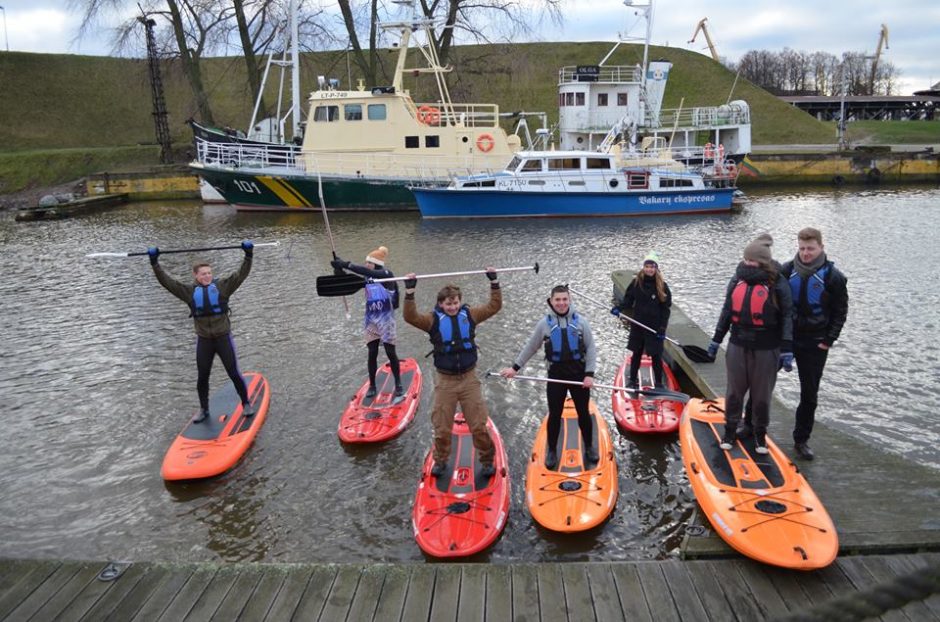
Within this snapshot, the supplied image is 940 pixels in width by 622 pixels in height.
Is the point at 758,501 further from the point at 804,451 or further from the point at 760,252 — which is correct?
the point at 760,252

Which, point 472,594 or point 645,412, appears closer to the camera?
point 472,594

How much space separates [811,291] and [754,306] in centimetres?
63

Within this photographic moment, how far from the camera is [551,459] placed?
6.30m

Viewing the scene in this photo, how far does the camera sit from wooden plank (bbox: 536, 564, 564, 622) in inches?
164

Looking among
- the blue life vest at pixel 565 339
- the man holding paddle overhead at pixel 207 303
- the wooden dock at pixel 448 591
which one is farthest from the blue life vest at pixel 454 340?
the man holding paddle overhead at pixel 207 303

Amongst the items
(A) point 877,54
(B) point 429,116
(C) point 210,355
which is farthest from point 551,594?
(A) point 877,54

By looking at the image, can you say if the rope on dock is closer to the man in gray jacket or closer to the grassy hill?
the man in gray jacket

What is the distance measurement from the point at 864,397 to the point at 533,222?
17.0 meters

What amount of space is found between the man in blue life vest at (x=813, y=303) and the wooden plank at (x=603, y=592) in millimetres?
2859

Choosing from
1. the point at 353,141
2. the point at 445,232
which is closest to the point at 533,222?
the point at 445,232

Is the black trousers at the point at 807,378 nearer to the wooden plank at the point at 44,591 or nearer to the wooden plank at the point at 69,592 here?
the wooden plank at the point at 69,592

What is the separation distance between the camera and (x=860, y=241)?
18547 mm

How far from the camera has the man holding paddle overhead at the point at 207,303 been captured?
7.12m

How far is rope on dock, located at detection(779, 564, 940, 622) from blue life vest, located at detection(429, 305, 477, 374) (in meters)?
4.38
